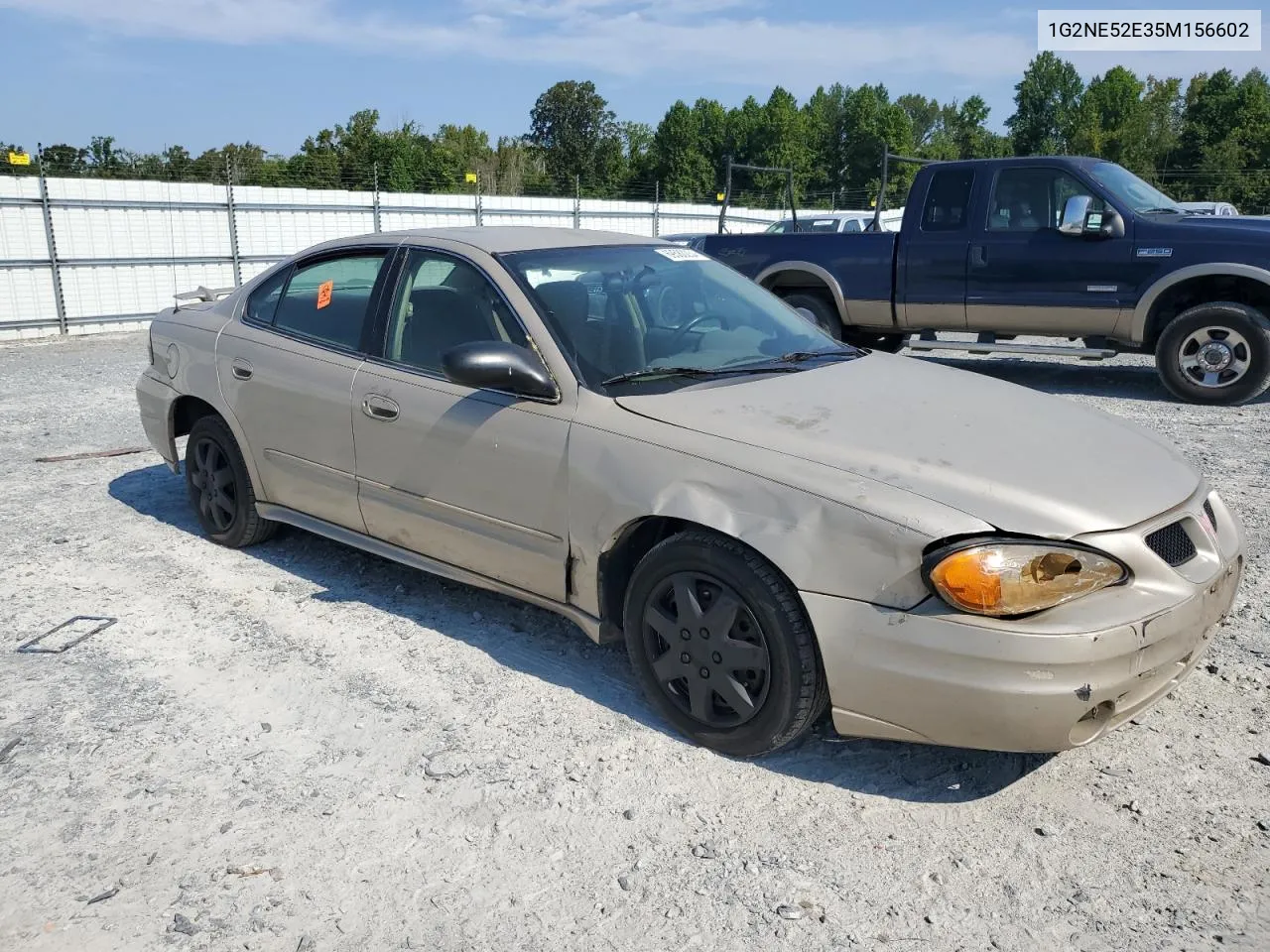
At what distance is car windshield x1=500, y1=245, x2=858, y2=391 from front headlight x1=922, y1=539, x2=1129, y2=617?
1283 millimetres

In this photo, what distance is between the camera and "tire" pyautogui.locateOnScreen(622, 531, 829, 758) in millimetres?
3000

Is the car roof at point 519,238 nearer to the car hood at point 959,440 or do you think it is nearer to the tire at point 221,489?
the car hood at point 959,440

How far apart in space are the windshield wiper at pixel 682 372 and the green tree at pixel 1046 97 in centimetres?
9531

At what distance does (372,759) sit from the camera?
3.28 metres

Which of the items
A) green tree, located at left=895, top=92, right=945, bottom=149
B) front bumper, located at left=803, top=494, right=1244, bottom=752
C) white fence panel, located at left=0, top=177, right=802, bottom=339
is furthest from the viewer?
green tree, located at left=895, top=92, right=945, bottom=149

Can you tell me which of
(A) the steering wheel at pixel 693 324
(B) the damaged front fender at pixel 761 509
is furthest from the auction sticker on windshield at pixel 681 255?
(B) the damaged front fender at pixel 761 509

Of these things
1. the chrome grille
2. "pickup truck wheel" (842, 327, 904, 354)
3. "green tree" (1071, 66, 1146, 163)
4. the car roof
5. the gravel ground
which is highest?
"green tree" (1071, 66, 1146, 163)

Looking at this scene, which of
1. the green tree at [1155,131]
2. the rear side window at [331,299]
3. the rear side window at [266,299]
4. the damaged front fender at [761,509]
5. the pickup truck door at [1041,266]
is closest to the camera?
the damaged front fender at [761,509]

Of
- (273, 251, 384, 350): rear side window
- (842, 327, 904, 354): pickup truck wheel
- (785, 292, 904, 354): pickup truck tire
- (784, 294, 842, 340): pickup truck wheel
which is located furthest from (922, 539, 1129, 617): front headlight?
(842, 327, 904, 354): pickup truck wheel

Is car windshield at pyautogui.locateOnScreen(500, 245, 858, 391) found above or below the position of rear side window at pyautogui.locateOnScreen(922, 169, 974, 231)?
below

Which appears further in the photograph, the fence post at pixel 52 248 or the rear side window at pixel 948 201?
the fence post at pixel 52 248

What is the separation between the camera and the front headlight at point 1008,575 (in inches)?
106

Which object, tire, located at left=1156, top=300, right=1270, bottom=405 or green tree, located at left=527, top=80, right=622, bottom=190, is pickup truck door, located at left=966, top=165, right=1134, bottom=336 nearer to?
tire, located at left=1156, top=300, right=1270, bottom=405

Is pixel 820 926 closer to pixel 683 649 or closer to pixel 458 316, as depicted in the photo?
pixel 683 649
